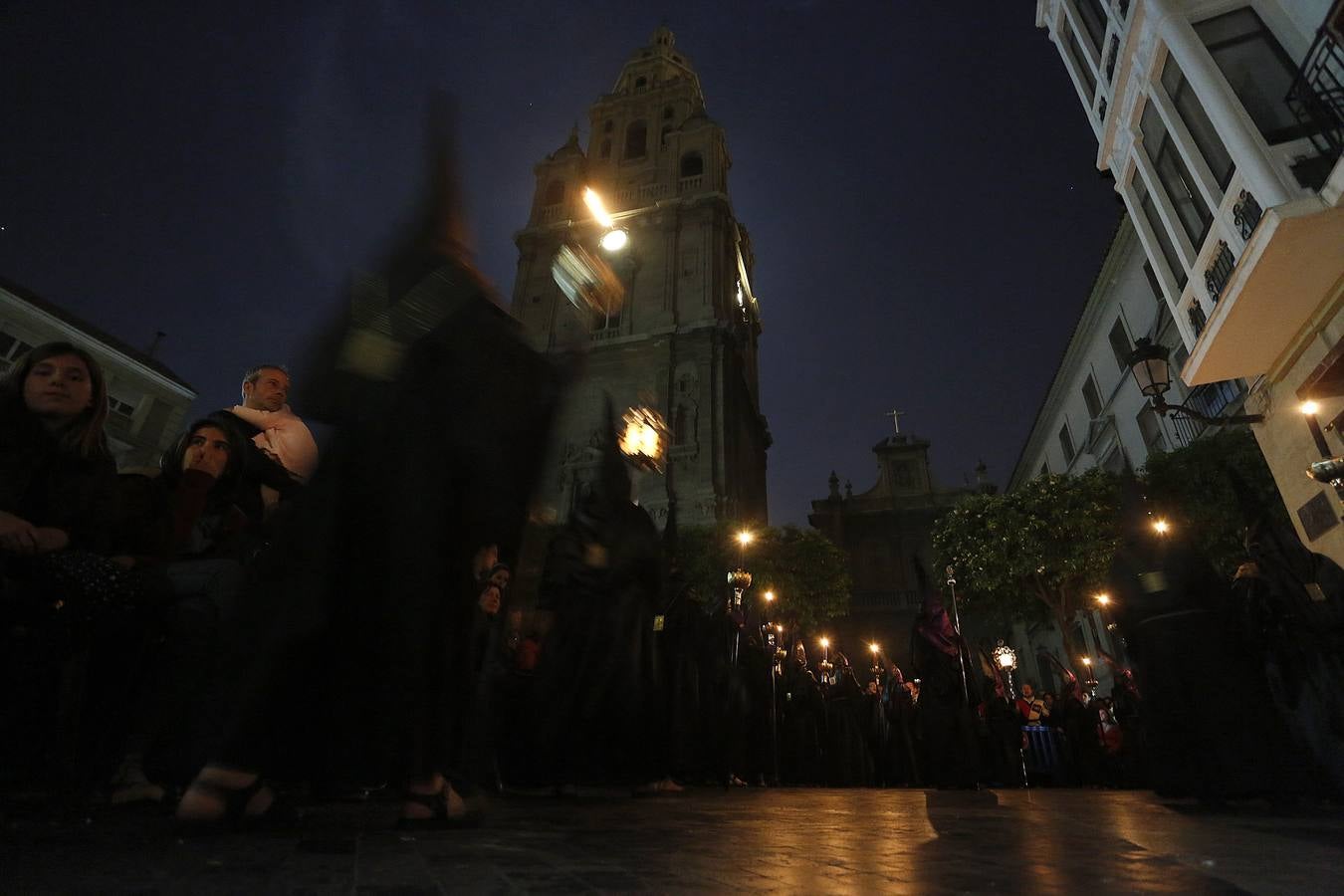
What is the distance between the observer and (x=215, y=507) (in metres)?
3.16

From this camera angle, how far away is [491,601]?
539cm

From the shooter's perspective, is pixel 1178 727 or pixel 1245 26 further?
pixel 1245 26

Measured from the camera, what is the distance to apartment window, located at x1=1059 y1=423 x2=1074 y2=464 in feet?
97.3

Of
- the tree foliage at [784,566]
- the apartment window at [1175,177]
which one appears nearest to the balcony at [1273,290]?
the apartment window at [1175,177]

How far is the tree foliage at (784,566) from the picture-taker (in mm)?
28891

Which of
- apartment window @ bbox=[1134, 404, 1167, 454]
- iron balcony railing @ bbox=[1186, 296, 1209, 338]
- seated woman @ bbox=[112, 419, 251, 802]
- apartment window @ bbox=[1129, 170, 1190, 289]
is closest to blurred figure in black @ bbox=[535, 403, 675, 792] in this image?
seated woman @ bbox=[112, 419, 251, 802]

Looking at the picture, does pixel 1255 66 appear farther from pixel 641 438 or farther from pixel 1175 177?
pixel 641 438

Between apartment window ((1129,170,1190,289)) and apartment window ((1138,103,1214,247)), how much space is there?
67 centimetres

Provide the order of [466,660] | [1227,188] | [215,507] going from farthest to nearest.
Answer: [1227,188]
[215,507]
[466,660]

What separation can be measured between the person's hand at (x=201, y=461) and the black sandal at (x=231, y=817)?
1.51 meters

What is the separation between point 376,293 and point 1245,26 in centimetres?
1352

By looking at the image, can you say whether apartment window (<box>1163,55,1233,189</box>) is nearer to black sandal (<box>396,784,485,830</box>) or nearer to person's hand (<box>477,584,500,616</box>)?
person's hand (<box>477,584,500,616</box>)

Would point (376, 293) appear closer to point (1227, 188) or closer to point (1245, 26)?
point (1227, 188)

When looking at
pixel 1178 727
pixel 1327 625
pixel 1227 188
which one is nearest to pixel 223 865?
pixel 1178 727
